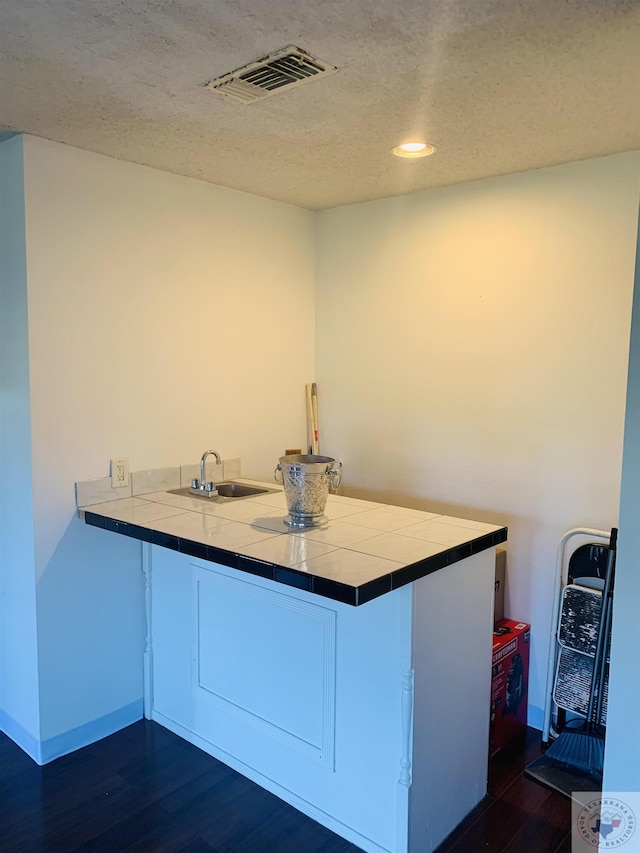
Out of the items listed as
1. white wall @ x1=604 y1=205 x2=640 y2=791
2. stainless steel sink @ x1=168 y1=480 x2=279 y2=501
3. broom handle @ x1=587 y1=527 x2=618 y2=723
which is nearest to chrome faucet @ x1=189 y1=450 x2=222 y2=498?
stainless steel sink @ x1=168 y1=480 x2=279 y2=501

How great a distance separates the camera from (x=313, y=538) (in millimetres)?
2096

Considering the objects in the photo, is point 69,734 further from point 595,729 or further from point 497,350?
point 497,350

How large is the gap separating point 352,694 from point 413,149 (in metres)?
1.99

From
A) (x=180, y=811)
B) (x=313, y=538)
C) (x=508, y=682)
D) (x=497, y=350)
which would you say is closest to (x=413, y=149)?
(x=497, y=350)

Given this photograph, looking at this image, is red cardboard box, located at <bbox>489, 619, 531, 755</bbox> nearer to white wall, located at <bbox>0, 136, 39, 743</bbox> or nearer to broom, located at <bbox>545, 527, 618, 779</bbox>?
broom, located at <bbox>545, 527, 618, 779</bbox>

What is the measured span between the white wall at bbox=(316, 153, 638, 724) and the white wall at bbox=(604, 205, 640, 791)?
1146 millimetres

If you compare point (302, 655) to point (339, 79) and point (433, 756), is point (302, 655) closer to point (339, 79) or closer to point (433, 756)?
point (433, 756)

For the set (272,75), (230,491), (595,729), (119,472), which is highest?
(272,75)

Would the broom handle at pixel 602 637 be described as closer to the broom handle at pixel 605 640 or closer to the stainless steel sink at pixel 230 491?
the broom handle at pixel 605 640

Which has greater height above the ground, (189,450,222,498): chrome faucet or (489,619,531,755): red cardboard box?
(189,450,222,498): chrome faucet

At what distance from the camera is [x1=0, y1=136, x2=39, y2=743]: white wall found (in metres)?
2.32

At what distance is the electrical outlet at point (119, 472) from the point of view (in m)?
2.58

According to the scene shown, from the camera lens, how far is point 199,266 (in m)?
2.87

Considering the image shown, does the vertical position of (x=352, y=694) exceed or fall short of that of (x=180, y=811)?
it exceeds it
